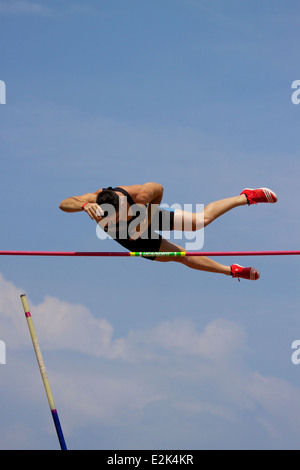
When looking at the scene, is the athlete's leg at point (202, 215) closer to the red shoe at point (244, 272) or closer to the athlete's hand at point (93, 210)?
the red shoe at point (244, 272)

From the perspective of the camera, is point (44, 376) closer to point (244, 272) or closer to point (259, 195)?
point (244, 272)

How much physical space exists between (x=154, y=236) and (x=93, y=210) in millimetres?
1848

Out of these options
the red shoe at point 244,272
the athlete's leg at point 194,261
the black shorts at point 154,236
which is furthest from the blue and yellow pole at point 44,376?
the red shoe at point 244,272

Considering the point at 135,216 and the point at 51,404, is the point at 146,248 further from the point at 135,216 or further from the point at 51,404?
the point at 51,404

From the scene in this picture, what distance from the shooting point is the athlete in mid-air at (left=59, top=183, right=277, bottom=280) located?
420 inches

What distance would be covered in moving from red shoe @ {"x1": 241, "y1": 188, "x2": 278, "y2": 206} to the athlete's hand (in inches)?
115

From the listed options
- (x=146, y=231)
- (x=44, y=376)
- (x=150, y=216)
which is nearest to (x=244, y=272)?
(x=146, y=231)

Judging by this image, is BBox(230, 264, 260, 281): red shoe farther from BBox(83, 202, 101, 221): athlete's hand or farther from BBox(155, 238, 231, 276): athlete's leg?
BBox(83, 202, 101, 221): athlete's hand

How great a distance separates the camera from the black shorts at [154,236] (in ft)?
38.1

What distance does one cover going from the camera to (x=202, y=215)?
37.8 feet

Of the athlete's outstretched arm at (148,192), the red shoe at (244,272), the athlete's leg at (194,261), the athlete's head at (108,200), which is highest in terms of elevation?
the athlete's outstretched arm at (148,192)
